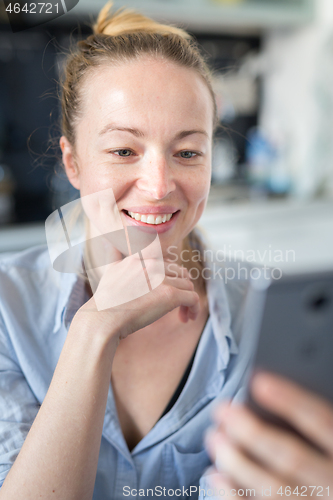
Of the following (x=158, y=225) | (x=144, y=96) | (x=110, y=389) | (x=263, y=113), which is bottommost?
(x=263, y=113)

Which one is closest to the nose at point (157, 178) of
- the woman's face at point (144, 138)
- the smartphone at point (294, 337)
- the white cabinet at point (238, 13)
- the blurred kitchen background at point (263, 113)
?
the woman's face at point (144, 138)

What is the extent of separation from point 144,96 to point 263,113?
1.57m

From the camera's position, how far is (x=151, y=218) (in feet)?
1.13

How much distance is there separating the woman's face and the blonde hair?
10 millimetres

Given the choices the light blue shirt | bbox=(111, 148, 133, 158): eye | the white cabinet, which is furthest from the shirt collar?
the white cabinet

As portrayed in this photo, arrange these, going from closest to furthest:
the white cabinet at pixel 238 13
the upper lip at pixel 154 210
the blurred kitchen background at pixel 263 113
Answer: the upper lip at pixel 154 210, the blurred kitchen background at pixel 263 113, the white cabinet at pixel 238 13

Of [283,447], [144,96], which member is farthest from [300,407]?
[144,96]

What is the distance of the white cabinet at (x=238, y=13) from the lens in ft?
4.30

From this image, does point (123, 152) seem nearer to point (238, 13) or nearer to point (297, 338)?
point (297, 338)

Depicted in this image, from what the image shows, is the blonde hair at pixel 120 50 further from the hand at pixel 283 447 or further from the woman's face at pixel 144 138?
the hand at pixel 283 447

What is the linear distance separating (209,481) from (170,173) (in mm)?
238

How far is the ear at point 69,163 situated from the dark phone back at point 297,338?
0.20m

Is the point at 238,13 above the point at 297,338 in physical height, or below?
above

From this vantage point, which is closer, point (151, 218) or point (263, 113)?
point (151, 218)
